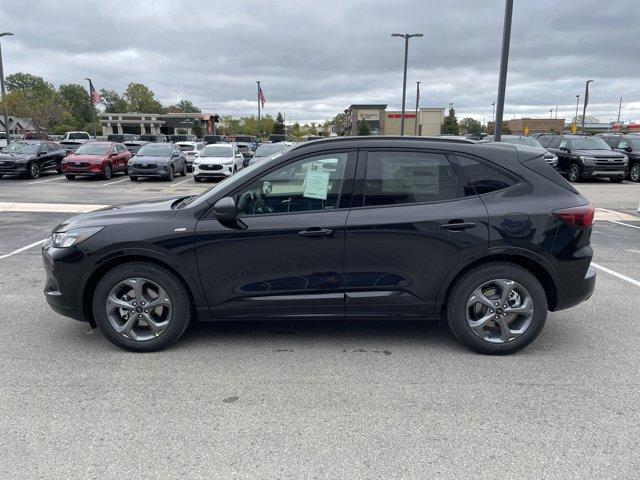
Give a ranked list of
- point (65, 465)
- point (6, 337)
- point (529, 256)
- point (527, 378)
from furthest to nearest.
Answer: point (6, 337) → point (529, 256) → point (527, 378) → point (65, 465)

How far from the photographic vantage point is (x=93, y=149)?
2212 cm

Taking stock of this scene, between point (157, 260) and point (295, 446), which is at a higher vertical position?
point (157, 260)

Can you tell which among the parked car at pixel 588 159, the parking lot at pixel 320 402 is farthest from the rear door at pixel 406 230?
the parked car at pixel 588 159

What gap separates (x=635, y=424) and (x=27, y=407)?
3.87 metres

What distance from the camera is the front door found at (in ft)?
13.1

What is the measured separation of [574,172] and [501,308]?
19.1m

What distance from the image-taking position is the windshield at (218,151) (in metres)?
21.8

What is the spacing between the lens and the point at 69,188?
18.0 metres

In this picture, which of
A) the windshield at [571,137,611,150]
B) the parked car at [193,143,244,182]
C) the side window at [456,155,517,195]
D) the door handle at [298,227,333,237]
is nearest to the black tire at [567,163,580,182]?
the windshield at [571,137,611,150]

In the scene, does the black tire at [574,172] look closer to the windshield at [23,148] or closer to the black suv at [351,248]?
the black suv at [351,248]

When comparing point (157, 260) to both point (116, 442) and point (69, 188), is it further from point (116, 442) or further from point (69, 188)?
point (69, 188)

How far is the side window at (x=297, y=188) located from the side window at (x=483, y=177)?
0.99 meters

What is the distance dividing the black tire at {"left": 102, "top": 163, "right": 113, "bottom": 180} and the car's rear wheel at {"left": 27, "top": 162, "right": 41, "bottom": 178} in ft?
9.25

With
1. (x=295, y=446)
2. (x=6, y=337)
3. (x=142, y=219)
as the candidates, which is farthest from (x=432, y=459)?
(x=6, y=337)
